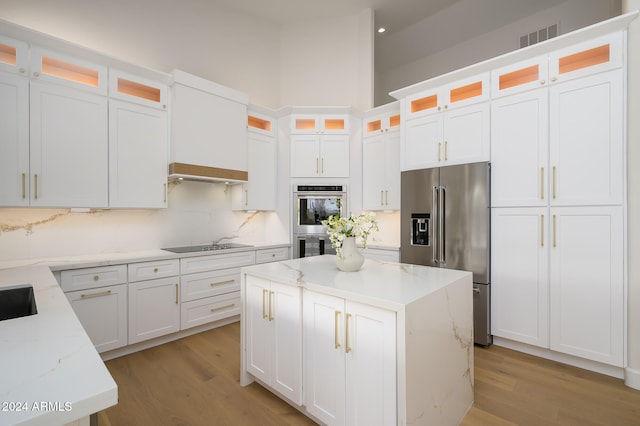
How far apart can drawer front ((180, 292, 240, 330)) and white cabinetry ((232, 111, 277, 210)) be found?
1171 mm

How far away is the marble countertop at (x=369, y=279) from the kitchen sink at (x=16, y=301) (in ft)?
3.63

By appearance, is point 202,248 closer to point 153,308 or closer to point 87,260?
point 153,308

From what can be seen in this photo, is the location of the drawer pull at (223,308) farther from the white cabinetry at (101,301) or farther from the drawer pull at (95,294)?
the drawer pull at (95,294)

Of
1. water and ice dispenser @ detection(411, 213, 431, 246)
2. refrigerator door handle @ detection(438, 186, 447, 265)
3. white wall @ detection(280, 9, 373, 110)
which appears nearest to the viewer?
refrigerator door handle @ detection(438, 186, 447, 265)

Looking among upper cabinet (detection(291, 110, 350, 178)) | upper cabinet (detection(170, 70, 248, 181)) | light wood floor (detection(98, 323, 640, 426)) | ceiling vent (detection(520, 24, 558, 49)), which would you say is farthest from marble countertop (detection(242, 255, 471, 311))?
ceiling vent (detection(520, 24, 558, 49))

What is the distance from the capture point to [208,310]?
3162mm

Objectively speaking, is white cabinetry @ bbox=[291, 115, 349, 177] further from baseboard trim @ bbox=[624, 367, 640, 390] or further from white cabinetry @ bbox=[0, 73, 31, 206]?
baseboard trim @ bbox=[624, 367, 640, 390]

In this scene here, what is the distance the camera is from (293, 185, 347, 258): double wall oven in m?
3.99

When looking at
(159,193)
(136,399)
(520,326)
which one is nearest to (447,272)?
(520,326)

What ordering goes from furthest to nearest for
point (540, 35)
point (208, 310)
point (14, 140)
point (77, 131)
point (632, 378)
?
point (540, 35) → point (208, 310) → point (77, 131) → point (14, 140) → point (632, 378)

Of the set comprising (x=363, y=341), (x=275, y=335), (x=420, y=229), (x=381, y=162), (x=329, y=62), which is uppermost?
(x=329, y=62)

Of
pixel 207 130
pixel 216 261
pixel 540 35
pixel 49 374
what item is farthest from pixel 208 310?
pixel 540 35

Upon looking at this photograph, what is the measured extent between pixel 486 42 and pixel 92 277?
601 centimetres

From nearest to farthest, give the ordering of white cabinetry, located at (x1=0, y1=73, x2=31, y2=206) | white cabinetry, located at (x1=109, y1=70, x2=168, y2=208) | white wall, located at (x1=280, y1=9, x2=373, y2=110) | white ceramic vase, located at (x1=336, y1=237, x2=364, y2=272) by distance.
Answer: white ceramic vase, located at (x1=336, y1=237, x2=364, y2=272) → white cabinetry, located at (x1=0, y1=73, x2=31, y2=206) → white cabinetry, located at (x1=109, y1=70, x2=168, y2=208) → white wall, located at (x1=280, y1=9, x2=373, y2=110)
